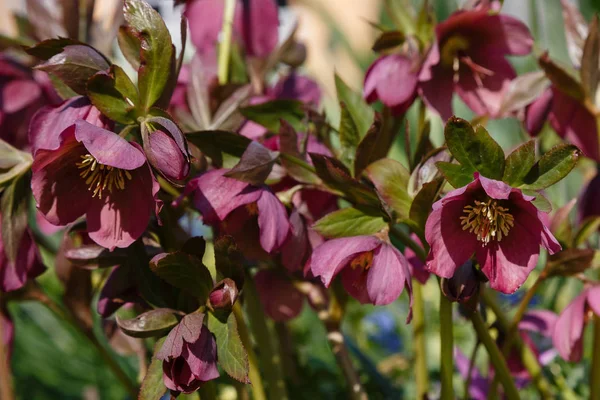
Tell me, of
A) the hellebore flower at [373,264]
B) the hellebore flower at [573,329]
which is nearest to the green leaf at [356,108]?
the hellebore flower at [373,264]

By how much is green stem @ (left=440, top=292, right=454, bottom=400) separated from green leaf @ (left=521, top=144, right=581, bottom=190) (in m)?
0.11

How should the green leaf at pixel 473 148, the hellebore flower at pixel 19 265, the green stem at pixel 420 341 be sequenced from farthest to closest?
the green stem at pixel 420 341 < the hellebore flower at pixel 19 265 < the green leaf at pixel 473 148

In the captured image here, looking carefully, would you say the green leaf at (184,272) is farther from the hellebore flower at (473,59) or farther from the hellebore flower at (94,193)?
the hellebore flower at (473,59)

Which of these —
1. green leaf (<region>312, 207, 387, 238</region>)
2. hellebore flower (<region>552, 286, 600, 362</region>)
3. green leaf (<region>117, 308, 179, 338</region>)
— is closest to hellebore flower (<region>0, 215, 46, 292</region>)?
green leaf (<region>117, 308, 179, 338</region>)

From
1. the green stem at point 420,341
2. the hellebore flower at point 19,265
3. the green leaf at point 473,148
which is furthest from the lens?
the green stem at point 420,341

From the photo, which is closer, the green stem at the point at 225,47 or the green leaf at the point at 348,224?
the green leaf at the point at 348,224

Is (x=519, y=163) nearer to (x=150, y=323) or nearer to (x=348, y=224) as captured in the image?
(x=348, y=224)

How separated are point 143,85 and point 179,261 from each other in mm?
119

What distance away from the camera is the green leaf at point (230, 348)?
0.50 m

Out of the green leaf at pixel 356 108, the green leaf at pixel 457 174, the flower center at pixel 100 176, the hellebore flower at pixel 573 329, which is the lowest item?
the hellebore flower at pixel 573 329

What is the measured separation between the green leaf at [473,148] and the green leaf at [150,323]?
22 centimetres

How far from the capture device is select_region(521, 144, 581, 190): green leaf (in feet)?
1.55

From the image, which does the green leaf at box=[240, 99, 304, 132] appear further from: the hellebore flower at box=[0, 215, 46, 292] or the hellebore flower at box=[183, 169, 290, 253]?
the hellebore flower at box=[0, 215, 46, 292]

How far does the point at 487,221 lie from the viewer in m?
0.50
